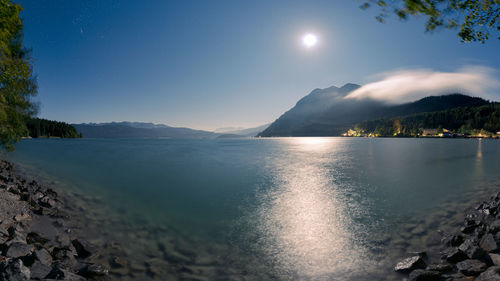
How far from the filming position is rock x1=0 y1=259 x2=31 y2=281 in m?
4.96

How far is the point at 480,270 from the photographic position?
6.91 m

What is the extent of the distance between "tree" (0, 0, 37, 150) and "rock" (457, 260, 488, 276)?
997 inches

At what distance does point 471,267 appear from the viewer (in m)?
7.18

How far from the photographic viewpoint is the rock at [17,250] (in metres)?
6.53

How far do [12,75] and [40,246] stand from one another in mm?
13817

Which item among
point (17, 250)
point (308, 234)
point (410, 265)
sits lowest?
point (308, 234)

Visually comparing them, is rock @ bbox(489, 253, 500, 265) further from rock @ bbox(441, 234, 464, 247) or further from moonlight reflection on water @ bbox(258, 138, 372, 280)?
moonlight reflection on water @ bbox(258, 138, 372, 280)

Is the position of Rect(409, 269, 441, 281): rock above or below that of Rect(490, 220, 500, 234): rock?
below

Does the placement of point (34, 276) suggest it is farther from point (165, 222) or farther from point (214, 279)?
point (165, 222)

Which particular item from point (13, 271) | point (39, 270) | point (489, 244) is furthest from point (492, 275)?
point (39, 270)

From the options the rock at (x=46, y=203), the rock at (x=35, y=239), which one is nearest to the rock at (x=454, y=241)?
the rock at (x=35, y=239)

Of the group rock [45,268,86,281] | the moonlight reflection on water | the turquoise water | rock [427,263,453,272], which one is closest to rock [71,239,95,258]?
the turquoise water

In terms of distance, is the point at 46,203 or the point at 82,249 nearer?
the point at 82,249

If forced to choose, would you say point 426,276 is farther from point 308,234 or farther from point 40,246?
point 40,246
